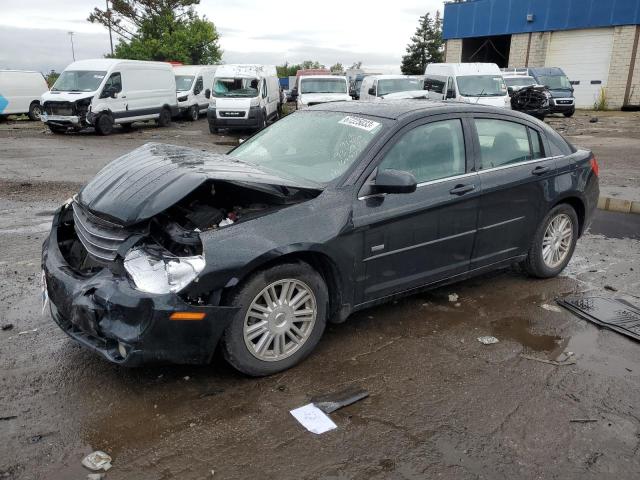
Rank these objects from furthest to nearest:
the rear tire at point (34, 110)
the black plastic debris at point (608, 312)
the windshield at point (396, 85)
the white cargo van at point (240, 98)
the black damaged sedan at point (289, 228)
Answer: the rear tire at point (34, 110)
the windshield at point (396, 85)
the white cargo van at point (240, 98)
the black plastic debris at point (608, 312)
the black damaged sedan at point (289, 228)

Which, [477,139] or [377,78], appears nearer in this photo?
[477,139]

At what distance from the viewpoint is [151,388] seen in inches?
131

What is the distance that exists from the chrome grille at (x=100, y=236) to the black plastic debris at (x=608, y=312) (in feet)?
11.9

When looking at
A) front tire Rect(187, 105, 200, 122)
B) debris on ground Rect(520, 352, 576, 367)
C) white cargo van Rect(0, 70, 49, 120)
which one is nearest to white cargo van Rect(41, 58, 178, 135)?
front tire Rect(187, 105, 200, 122)

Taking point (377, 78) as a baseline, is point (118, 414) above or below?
below

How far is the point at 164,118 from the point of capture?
841 inches

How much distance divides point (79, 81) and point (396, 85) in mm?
10829

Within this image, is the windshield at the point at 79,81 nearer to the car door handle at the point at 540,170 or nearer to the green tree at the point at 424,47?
the car door handle at the point at 540,170

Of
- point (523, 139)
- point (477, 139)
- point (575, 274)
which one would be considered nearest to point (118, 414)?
point (477, 139)

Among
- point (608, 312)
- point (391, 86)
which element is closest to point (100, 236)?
point (608, 312)

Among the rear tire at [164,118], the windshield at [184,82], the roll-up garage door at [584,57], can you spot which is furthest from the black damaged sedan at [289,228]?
the roll-up garage door at [584,57]

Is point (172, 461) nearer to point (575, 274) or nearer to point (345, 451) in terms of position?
point (345, 451)

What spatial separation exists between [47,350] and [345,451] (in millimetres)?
2229

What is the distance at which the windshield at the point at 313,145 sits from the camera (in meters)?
3.91
